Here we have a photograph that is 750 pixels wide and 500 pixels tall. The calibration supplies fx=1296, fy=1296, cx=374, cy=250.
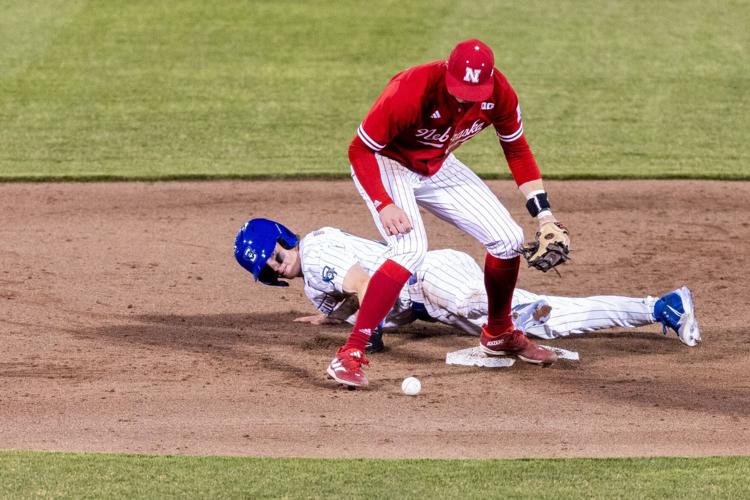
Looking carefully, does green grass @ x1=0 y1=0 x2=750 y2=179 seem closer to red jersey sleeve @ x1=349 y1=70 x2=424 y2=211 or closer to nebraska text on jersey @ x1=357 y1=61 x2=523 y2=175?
nebraska text on jersey @ x1=357 y1=61 x2=523 y2=175

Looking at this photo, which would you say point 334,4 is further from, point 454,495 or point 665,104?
point 454,495

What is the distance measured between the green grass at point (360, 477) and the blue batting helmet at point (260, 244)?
1708 millimetres

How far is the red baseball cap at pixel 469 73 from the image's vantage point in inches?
229

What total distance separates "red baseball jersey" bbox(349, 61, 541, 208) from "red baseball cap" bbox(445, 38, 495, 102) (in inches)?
6.1

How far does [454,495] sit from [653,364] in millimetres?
2087

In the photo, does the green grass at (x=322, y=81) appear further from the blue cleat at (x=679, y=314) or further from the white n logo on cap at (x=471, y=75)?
the white n logo on cap at (x=471, y=75)

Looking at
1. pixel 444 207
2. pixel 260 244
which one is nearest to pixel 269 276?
pixel 260 244

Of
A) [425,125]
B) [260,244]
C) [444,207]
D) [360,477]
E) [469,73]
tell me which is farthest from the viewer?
[260,244]

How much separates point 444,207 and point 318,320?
1212mm

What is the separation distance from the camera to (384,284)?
6059 millimetres

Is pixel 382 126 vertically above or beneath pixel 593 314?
above

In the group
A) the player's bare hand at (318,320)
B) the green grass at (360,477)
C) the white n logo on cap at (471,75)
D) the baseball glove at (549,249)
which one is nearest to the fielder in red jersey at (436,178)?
the white n logo on cap at (471,75)

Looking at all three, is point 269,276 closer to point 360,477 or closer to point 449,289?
point 449,289

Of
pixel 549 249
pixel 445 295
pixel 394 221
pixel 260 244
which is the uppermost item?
pixel 394 221
